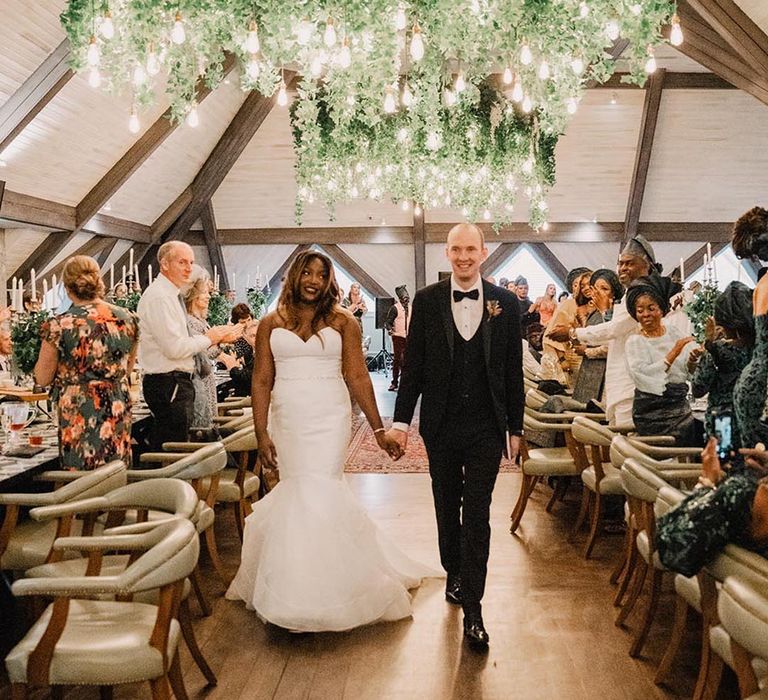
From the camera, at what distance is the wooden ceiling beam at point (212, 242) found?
17516 millimetres

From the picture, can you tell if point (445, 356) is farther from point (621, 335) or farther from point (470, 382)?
point (621, 335)

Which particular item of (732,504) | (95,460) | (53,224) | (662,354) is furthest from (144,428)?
(53,224)

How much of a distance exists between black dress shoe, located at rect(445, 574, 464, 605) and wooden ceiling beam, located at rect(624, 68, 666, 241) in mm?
12118

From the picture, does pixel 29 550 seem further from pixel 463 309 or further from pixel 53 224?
pixel 53 224

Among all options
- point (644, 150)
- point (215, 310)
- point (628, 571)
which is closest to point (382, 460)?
point (215, 310)

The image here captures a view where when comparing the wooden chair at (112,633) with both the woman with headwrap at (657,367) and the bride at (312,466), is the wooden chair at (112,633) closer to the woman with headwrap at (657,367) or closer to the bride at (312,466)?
the bride at (312,466)

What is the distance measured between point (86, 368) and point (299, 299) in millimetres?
1016

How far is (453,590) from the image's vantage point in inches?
162

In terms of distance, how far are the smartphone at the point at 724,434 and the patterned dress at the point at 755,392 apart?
11.1 inches

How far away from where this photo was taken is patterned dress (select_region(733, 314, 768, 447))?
335 centimetres

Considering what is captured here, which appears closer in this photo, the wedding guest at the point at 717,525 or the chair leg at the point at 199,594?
the wedding guest at the point at 717,525

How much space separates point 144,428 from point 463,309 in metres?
2.68

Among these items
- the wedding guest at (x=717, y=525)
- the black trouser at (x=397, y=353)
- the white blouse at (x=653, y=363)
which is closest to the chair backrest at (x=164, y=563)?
the wedding guest at (x=717, y=525)

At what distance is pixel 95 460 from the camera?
A: 3.94m
